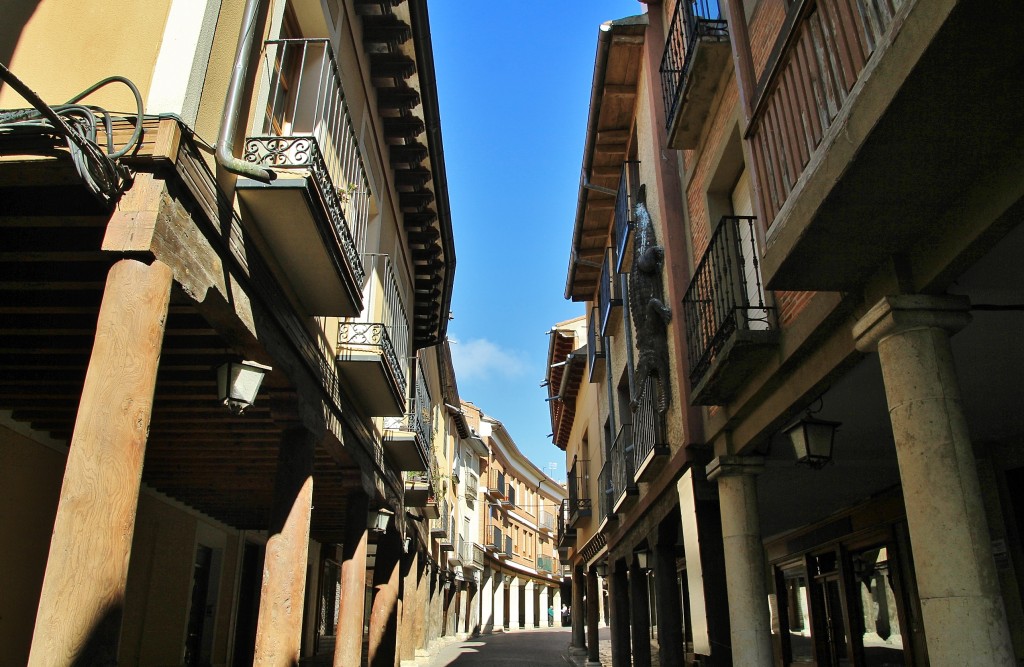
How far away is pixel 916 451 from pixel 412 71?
7169 mm

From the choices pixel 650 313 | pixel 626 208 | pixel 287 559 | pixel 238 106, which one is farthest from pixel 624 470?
pixel 238 106

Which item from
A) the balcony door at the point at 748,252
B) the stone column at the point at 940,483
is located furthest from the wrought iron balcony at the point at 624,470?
the stone column at the point at 940,483

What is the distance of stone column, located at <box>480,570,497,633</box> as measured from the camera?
40.8 m

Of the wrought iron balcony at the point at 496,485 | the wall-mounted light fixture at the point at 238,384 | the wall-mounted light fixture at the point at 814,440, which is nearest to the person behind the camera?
the wall-mounted light fixture at the point at 238,384

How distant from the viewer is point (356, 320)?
27.9 ft

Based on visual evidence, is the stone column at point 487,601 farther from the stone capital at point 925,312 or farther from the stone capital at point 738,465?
the stone capital at point 925,312

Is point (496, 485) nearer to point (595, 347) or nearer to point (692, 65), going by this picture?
point (595, 347)

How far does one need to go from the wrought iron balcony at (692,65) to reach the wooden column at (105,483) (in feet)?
16.9

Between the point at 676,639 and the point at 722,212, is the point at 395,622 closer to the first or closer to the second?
the point at 676,639

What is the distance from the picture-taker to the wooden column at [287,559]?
19.4 feet

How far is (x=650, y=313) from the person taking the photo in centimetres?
929

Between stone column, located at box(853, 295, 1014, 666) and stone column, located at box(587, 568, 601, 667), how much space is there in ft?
48.0

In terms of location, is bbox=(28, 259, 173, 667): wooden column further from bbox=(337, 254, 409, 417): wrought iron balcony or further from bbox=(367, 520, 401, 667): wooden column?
bbox=(367, 520, 401, 667): wooden column

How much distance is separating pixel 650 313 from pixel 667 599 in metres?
3.42
